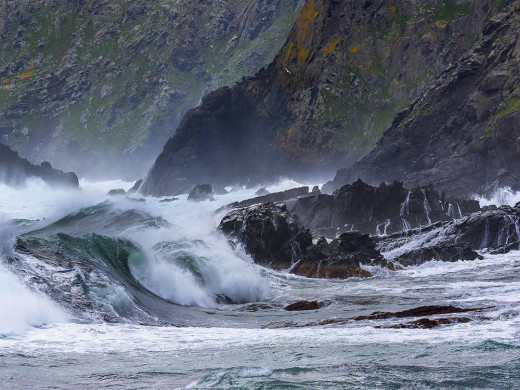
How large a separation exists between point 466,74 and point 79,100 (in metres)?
129

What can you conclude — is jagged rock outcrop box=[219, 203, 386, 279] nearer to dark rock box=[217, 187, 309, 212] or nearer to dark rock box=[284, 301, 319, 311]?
dark rock box=[284, 301, 319, 311]

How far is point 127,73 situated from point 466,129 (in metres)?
123

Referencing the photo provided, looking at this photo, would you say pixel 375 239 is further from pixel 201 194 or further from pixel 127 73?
pixel 127 73

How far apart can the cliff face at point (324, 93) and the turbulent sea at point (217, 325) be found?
62441 millimetres

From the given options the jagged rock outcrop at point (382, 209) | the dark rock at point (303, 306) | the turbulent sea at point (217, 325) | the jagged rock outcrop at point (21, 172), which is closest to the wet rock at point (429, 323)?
the turbulent sea at point (217, 325)

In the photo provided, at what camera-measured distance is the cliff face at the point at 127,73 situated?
561 ft

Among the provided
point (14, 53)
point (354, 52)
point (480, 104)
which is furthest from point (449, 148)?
point (14, 53)

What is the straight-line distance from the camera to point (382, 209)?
55469 mm

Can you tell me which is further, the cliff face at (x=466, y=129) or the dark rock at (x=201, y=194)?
the dark rock at (x=201, y=194)


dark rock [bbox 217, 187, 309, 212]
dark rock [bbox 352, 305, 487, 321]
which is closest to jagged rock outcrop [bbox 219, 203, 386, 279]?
dark rock [bbox 352, 305, 487, 321]

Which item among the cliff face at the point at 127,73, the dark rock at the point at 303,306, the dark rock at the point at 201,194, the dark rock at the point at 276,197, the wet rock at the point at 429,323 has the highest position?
the cliff face at the point at 127,73

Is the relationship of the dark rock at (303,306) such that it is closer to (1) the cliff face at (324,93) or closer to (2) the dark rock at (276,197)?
(2) the dark rock at (276,197)

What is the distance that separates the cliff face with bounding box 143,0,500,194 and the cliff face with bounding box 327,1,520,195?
1369 centimetres

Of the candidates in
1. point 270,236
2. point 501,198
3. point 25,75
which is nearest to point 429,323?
point 270,236
